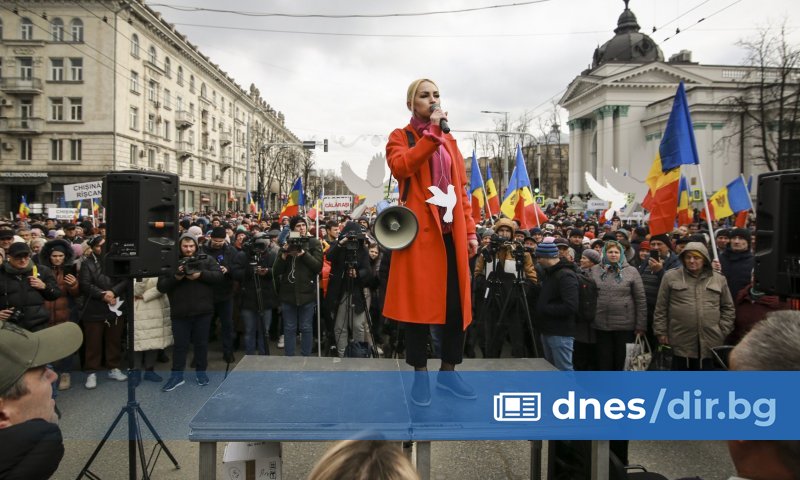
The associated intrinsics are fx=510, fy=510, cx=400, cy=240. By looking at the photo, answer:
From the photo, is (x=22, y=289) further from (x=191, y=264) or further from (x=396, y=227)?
(x=396, y=227)

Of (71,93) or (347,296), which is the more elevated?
(71,93)

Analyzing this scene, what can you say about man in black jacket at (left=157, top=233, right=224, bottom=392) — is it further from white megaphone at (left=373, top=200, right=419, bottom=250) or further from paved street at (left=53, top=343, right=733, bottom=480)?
white megaphone at (left=373, top=200, right=419, bottom=250)

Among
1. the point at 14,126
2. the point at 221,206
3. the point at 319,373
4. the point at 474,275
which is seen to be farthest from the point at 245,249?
the point at 221,206

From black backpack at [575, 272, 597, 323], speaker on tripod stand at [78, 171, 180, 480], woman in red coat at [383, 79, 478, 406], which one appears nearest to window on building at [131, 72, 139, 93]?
speaker on tripod stand at [78, 171, 180, 480]

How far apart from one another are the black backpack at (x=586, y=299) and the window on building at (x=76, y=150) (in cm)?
4254

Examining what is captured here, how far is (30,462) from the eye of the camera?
1845mm

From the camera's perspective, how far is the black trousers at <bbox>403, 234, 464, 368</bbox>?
10.9 ft

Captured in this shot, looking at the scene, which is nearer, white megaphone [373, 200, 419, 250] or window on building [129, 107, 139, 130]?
white megaphone [373, 200, 419, 250]

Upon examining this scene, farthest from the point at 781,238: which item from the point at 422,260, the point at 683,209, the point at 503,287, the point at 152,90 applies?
the point at 152,90

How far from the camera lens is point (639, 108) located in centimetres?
5156

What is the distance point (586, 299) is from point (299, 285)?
383 cm

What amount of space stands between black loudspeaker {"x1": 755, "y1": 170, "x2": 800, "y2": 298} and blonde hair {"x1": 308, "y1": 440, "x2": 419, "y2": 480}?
3024 millimetres

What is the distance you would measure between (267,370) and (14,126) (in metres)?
45.6

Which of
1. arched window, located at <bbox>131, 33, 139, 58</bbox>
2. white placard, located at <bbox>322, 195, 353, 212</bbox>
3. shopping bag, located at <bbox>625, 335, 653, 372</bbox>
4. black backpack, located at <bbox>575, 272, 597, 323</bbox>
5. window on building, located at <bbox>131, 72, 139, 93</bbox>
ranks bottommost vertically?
shopping bag, located at <bbox>625, 335, 653, 372</bbox>
